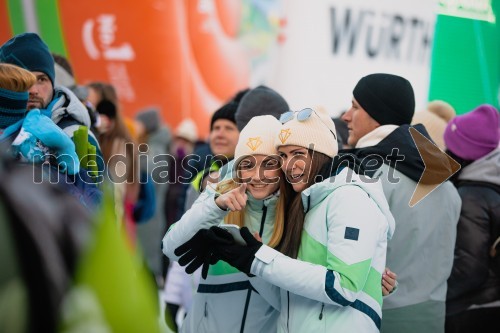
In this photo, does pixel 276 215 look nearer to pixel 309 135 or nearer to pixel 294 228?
pixel 294 228

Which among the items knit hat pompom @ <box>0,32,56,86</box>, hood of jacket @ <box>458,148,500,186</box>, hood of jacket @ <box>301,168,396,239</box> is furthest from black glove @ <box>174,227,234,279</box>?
hood of jacket @ <box>458,148,500,186</box>

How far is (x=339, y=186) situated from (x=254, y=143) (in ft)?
1.53

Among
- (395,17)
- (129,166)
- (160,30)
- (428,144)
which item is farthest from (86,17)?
(428,144)

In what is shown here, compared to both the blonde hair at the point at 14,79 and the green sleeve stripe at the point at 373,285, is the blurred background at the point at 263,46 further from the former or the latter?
the green sleeve stripe at the point at 373,285

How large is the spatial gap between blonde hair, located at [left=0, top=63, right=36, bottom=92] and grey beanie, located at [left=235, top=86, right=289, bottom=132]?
1.33 m

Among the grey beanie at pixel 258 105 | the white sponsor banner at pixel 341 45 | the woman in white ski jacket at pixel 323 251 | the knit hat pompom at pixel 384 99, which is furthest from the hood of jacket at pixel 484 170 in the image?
the white sponsor banner at pixel 341 45

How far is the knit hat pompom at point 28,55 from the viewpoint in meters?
3.30

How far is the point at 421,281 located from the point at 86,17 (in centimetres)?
820

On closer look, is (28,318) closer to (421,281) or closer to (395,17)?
(421,281)

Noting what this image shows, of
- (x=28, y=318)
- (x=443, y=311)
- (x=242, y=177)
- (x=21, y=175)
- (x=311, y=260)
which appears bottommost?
(x=443, y=311)

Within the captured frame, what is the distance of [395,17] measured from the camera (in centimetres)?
796

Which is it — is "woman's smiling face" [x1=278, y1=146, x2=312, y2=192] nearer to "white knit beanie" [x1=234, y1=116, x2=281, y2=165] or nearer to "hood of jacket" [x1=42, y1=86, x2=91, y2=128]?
"white knit beanie" [x1=234, y1=116, x2=281, y2=165]

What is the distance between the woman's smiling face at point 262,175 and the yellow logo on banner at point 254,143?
5cm

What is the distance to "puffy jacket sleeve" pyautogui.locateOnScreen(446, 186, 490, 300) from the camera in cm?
374
